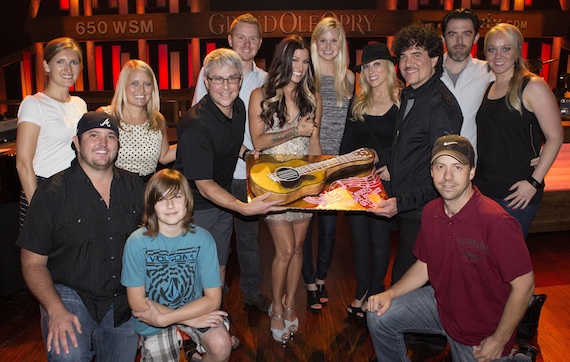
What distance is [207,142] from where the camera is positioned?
2.56 metres

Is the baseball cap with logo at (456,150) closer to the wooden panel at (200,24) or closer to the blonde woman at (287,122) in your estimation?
the blonde woman at (287,122)

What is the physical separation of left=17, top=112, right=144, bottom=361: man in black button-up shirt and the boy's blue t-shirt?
0.12 meters

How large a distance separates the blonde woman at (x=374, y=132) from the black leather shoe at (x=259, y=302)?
25.0 inches

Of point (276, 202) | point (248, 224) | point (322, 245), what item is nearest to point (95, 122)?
point (276, 202)

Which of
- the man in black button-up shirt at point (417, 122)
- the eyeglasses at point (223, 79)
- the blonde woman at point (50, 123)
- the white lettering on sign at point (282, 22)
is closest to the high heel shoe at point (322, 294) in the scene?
the man in black button-up shirt at point (417, 122)

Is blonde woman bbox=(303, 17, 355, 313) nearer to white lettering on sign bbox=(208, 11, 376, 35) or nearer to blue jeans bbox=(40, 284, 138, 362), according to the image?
blue jeans bbox=(40, 284, 138, 362)

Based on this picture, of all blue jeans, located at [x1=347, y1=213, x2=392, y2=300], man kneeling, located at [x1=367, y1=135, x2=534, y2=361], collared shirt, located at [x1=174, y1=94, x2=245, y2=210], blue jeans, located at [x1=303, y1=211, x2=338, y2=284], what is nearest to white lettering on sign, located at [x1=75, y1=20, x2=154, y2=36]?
blue jeans, located at [x1=303, y1=211, x2=338, y2=284]

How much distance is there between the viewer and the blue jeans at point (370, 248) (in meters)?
3.12

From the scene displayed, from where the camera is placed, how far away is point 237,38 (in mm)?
3488

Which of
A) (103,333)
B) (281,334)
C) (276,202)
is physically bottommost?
(281,334)

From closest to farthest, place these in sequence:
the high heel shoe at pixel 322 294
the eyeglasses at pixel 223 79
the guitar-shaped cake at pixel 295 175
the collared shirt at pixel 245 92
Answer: the guitar-shaped cake at pixel 295 175
the eyeglasses at pixel 223 79
the collared shirt at pixel 245 92
the high heel shoe at pixel 322 294

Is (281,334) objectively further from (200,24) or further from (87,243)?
(200,24)

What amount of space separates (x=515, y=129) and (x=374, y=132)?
734mm

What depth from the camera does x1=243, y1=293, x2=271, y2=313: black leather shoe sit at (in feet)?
11.3
